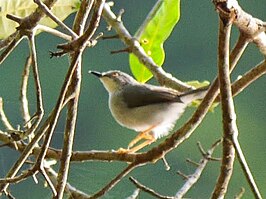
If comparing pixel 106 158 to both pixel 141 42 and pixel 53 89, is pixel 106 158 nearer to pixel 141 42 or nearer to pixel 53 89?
pixel 141 42

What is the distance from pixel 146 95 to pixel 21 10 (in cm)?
45

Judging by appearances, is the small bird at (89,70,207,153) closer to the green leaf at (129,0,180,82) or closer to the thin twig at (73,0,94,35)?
the green leaf at (129,0,180,82)

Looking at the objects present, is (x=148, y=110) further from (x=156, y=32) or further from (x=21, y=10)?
(x=21, y=10)

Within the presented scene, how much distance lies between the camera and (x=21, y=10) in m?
1.39

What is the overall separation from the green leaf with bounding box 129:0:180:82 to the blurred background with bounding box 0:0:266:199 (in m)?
0.24

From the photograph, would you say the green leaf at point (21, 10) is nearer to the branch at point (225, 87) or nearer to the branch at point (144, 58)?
the branch at point (144, 58)

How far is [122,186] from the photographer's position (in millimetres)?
1702

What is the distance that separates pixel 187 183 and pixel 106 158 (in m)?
0.25

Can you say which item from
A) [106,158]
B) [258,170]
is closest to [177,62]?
[258,170]

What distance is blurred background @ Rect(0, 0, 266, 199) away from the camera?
5.83 feet

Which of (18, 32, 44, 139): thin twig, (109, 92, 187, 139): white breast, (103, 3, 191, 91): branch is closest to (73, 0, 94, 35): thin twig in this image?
(18, 32, 44, 139): thin twig

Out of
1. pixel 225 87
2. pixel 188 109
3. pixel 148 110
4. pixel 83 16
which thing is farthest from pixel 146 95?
pixel 225 87

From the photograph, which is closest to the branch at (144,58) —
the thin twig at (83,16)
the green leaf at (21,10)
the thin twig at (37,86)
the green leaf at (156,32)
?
the green leaf at (156,32)

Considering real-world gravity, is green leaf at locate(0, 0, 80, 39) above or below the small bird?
above
